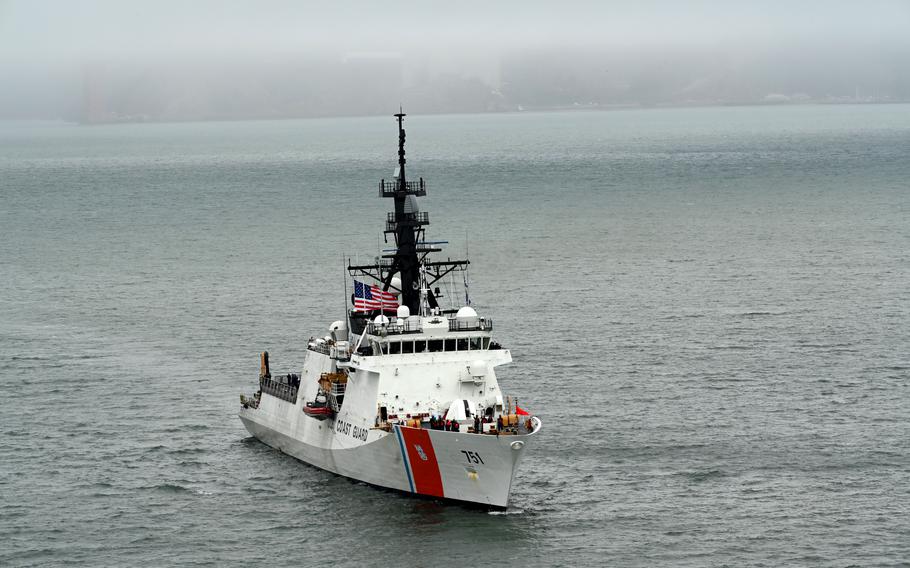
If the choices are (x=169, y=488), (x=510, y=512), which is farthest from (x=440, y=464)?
(x=169, y=488)

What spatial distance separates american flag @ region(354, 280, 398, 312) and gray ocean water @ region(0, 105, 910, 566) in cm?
761

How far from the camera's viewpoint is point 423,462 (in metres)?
57.6

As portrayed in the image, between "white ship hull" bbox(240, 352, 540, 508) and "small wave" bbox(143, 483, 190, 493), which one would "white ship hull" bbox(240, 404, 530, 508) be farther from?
"small wave" bbox(143, 483, 190, 493)

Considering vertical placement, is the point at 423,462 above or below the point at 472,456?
below

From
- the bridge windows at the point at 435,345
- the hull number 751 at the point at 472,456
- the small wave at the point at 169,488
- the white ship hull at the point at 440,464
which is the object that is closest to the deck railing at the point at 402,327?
the bridge windows at the point at 435,345

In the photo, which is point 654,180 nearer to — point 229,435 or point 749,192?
point 749,192

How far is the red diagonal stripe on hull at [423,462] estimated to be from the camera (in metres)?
57.0

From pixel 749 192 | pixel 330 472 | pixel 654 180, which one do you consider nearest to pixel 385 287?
pixel 330 472

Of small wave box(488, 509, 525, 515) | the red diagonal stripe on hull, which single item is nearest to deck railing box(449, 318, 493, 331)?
the red diagonal stripe on hull

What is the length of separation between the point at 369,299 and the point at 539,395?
40.0 ft

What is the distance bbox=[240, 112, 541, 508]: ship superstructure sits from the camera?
186ft

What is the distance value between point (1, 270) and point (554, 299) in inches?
1903

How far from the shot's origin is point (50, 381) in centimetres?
7750

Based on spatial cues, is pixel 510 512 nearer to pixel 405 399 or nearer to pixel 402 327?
pixel 405 399
